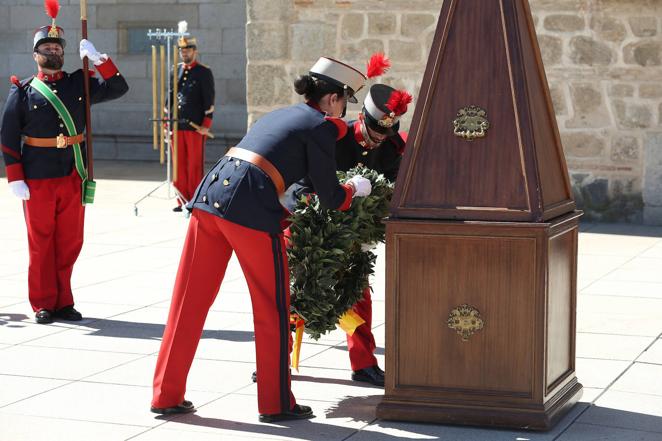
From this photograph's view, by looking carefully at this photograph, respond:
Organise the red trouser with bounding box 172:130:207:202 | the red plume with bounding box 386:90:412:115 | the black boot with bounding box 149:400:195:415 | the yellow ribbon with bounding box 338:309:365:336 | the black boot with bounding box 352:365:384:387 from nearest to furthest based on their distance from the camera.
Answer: the black boot with bounding box 149:400:195:415 → the red plume with bounding box 386:90:412:115 → the yellow ribbon with bounding box 338:309:365:336 → the black boot with bounding box 352:365:384:387 → the red trouser with bounding box 172:130:207:202

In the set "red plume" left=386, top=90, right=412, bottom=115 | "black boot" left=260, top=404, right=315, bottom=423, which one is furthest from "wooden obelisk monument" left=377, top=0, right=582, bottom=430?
"red plume" left=386, top=90, right=412, bottom=115

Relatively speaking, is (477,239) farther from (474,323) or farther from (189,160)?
(189,160)

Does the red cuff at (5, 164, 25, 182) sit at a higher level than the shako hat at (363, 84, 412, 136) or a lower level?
lower

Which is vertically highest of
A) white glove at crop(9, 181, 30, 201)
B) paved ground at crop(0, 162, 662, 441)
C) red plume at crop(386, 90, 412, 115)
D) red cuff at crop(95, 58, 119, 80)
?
red cuff at crop(95, 58, 119, 80)

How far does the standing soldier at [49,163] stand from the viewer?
7711 millimetres

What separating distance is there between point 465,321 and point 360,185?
2.73 ft

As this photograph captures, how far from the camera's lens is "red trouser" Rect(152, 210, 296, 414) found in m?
5.43

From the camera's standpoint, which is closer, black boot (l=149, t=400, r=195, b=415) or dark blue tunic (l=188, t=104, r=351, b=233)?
dark blue tunic (l=188, t=104, r=351, b=233)

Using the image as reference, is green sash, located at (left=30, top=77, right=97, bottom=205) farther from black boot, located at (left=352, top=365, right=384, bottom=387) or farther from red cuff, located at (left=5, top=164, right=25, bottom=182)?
black boot, located at (left=352, top=365, right=384, bottom=387)

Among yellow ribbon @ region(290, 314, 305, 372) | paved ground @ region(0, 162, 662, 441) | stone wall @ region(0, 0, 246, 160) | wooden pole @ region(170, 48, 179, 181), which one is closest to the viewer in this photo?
paved ground @ region(0, 162, 662, 441)

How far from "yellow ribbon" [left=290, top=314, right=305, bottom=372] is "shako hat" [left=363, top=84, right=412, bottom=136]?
1.00 meters

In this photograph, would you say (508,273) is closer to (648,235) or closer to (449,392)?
(449,392)

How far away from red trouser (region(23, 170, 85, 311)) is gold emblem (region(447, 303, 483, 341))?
328 cm

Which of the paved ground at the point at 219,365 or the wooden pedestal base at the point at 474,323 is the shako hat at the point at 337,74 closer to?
the wooden pedestal base at the point at 474,323
